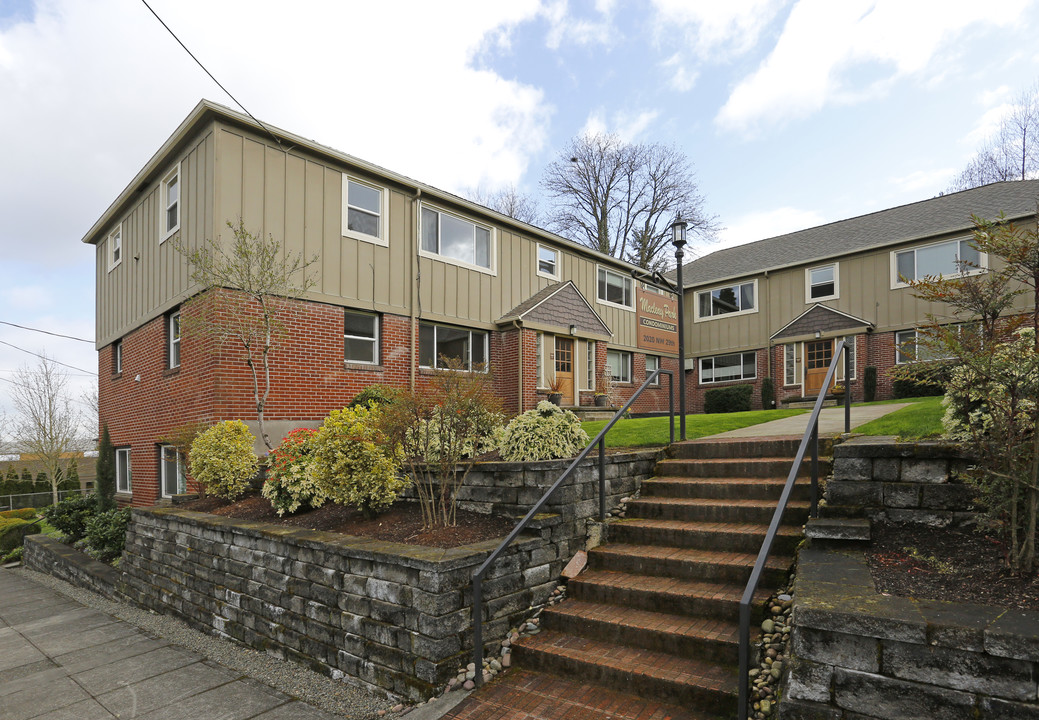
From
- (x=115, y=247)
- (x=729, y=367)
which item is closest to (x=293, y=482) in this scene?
(x=115, y=247)

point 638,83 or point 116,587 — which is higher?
point 638,83

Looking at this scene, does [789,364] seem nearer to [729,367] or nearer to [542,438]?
[729,367]

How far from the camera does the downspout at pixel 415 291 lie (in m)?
11.7

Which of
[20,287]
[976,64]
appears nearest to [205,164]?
[976,64]

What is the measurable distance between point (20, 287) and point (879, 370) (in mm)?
31898

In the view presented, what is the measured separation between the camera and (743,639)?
8.35 feet

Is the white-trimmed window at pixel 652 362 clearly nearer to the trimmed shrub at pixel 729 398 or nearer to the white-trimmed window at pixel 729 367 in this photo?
the trimmed shrub at pixel 729 398

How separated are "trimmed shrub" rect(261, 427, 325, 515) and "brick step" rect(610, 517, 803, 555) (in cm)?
335

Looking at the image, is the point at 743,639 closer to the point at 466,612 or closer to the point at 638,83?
the point at 466,612

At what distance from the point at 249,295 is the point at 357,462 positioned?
5.39 m

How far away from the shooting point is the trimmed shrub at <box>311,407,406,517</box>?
522 centimetres

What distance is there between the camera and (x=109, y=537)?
9703mm

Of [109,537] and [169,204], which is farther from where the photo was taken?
[169,204]

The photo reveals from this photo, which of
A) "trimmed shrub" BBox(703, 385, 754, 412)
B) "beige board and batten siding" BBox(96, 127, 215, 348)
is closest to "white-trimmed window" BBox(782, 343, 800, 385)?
"trimmed shrub" BBox(703, 385, 754, 412)
